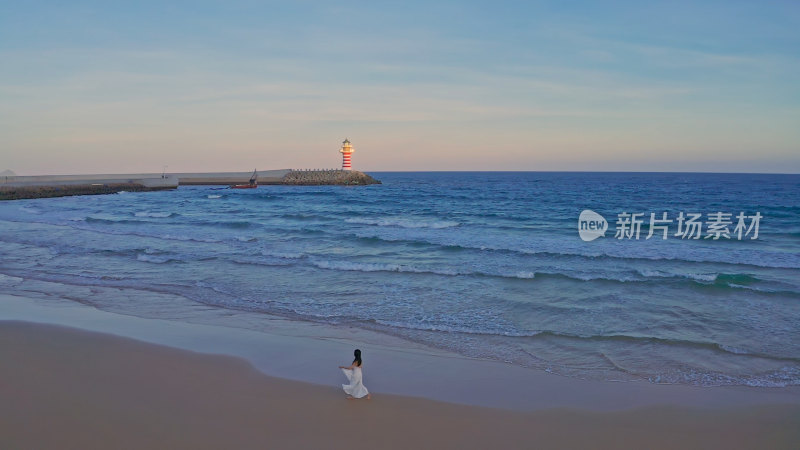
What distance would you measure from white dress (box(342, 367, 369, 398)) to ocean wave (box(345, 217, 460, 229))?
64.1ft

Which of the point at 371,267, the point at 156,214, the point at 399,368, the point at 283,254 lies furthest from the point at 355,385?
the point at 156,214

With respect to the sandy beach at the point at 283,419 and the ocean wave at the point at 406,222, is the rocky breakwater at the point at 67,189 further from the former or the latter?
the sandy beach at the point at 283,419

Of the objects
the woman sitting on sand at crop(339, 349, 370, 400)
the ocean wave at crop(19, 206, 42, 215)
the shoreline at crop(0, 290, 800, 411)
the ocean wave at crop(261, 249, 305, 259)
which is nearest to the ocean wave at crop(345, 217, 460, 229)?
the ocean wave at crop(261, 249, 305, 259)

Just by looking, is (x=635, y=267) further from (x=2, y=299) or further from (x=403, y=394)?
(x=2, y=299)

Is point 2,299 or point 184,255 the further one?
→ point 184,255

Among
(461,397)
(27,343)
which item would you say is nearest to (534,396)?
(461,397)

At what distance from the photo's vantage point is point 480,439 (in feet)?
18.8

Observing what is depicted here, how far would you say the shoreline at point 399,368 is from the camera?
6.83 meters

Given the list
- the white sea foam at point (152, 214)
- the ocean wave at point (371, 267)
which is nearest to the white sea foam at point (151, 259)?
the ocean wave at point (371, 267)

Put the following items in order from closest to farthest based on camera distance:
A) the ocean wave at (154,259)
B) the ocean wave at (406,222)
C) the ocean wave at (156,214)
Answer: the ocean wave at (154,259) → the ocean wave at (406,222) → the ocean wave at (156,214)

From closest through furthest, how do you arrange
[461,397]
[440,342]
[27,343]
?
[461,397] < [27,343] < [440,342]

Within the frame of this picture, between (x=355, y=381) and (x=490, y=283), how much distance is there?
775 cm

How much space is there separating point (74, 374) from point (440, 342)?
5529 millimetres

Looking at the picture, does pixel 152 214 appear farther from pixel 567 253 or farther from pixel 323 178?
pixel 323 178
